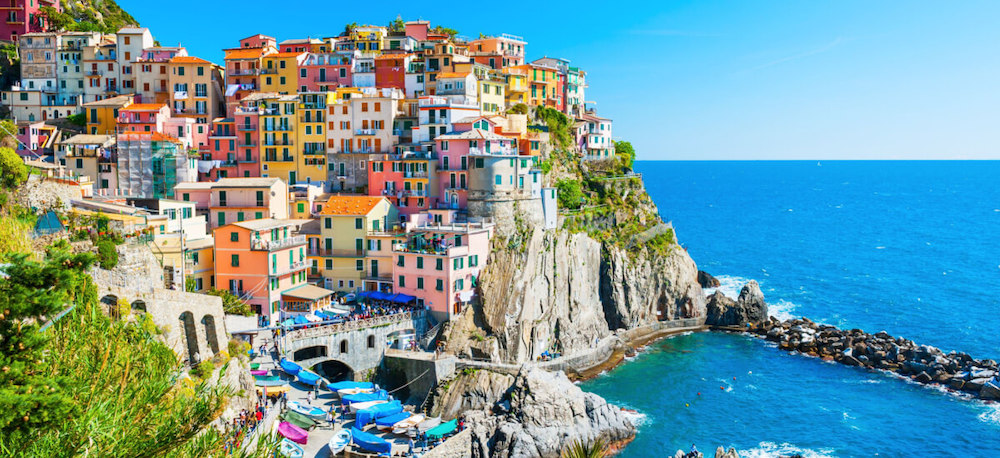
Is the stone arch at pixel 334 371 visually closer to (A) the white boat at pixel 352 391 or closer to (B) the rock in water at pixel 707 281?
(A) the white boat at pixel 352 391

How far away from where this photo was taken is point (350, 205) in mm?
63062

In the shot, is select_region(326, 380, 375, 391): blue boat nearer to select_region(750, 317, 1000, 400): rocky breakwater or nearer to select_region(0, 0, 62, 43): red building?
select_region(750, 317, 1000, 400): rocky breakwater

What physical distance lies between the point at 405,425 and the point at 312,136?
35.2 metres

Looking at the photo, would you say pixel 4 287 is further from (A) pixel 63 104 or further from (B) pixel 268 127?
(A) pixel 63 104

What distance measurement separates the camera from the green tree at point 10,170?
44594mm

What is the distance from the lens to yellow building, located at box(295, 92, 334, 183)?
238 ft

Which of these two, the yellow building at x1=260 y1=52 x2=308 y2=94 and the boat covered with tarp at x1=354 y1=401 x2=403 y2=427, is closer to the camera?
the boat covered with tarp at x1=354 y1=401 x2=403 y2=427

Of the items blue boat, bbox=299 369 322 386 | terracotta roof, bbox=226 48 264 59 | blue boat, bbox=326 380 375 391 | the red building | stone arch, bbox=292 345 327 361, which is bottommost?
blue boat, bbox=326 380 375 391

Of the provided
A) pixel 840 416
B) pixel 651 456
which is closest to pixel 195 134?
pixel 651 456

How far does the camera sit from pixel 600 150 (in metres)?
92.1

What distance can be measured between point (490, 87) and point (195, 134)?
1066 inches

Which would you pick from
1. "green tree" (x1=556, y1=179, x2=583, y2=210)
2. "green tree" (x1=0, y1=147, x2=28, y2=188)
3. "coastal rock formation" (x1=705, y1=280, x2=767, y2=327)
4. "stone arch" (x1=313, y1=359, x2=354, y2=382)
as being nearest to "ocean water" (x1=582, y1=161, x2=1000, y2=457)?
"coastal rock formation" (x1=705, y1=280, x2=767, y2=327)

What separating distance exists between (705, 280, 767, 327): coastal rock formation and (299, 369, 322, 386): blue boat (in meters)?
40.6

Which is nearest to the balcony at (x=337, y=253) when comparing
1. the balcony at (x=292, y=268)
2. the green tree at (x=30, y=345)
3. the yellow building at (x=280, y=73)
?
the balcony at (x=292, y=268)
